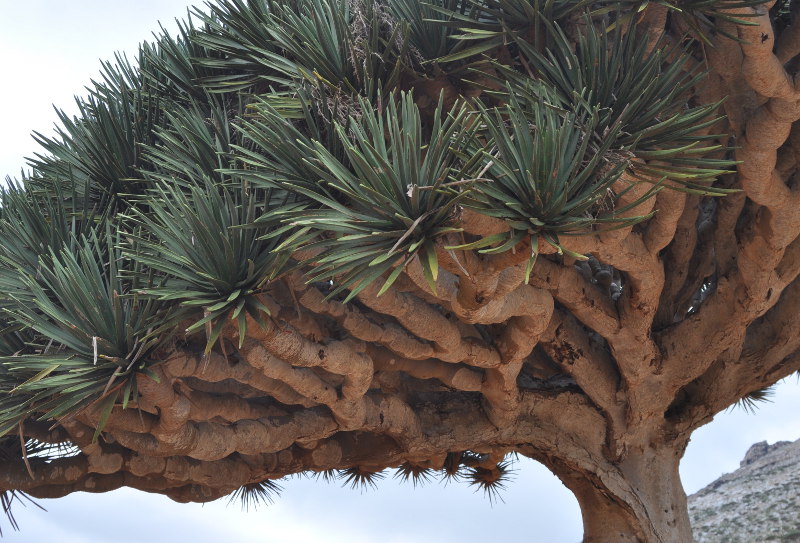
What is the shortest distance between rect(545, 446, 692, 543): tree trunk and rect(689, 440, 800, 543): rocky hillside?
2.14m

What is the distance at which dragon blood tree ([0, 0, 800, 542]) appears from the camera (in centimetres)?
247

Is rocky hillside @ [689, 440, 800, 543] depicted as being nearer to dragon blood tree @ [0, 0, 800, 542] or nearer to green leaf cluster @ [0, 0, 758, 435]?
dragon blood tree @ [0, 0, 800, 542]

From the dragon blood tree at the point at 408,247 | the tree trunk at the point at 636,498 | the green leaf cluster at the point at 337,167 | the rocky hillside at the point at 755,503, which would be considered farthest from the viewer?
the rocky hillside at the point at 755,503

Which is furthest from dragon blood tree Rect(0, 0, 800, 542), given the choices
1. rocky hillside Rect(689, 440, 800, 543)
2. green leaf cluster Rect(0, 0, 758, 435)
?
rocky hillside Rect(689, 440, 800, 543)

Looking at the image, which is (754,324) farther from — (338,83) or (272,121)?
(272,121)

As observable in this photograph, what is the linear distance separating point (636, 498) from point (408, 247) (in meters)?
2.55

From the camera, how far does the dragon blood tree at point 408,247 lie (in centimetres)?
247

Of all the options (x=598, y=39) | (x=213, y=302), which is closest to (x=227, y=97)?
(x=213, y=302)

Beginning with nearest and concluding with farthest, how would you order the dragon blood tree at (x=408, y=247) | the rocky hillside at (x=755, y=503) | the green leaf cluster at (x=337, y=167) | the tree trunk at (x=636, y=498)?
the green leaf cluster at (x=337, y=167) < the dragon blood tree at (x=408, y=247) < the tree trunk at (x=636, y=498) < the rocky hillside at (x=755, y=503)

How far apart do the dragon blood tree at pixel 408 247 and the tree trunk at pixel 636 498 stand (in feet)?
0.06

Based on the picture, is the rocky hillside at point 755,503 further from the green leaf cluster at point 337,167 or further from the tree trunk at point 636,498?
the green leaf cluster at point 337,167

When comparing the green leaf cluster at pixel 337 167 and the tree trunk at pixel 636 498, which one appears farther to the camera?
the tree trunk at pixel 636 498

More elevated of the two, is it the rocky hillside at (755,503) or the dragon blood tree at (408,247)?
the rocky hillside at (755,503)

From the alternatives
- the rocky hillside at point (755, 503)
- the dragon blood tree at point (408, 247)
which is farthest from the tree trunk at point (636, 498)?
the rocky hillside at point (755, 503)
